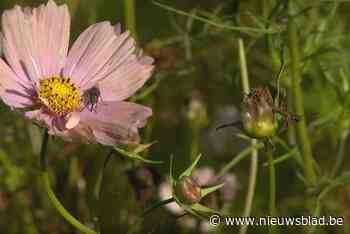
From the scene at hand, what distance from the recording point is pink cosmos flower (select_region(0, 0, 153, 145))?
808 mm

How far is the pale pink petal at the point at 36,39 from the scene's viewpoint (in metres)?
0.82

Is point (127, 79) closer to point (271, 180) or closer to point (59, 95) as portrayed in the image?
point (59, 95)

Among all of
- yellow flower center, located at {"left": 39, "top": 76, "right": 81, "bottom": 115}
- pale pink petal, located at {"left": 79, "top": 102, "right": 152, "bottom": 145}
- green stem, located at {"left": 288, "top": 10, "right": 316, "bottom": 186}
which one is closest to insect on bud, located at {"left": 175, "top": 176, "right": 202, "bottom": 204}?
pale pink petal, located at {"left": 79, "top": 102, "right": 152, "bottom": 145}

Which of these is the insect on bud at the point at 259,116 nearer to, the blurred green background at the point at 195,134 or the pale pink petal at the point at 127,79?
the pale pink petal at the point at 127,79

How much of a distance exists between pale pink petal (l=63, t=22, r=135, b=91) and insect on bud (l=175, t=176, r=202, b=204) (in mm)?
195

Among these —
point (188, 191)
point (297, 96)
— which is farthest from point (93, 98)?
point (297, 96)

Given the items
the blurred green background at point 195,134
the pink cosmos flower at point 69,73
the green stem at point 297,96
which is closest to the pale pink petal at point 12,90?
the pink cosmos flower at point 69,73

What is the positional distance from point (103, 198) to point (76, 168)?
0.36 ft

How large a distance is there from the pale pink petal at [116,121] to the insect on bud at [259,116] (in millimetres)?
102

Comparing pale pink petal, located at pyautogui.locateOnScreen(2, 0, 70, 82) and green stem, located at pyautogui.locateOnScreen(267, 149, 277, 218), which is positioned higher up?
pale pink petal, located at pyautogui.locateOnScreen(2, 0, 70, 82)

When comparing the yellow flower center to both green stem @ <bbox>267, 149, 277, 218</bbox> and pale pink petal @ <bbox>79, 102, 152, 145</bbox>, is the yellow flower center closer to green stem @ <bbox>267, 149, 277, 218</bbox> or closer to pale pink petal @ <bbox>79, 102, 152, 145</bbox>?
pale pink petal @ <bbox>79, 102, 152, 145</bbox>

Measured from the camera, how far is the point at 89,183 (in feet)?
4.72

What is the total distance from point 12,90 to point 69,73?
0.09m

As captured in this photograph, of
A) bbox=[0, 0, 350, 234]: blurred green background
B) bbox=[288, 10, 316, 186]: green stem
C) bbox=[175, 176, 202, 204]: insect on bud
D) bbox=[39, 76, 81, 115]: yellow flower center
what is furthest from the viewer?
bbox=[0, 0, 350, 234]: blurred green background
